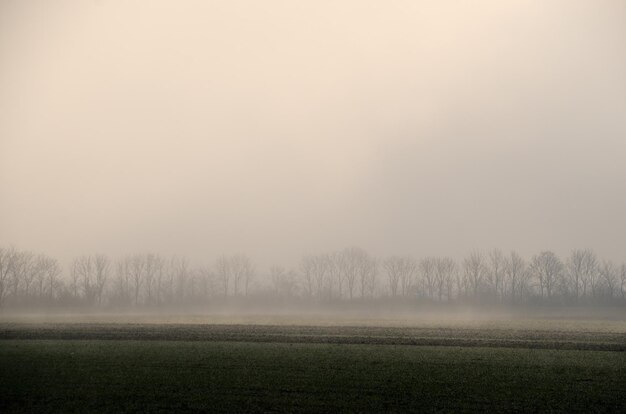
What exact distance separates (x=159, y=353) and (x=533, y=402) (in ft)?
81.1

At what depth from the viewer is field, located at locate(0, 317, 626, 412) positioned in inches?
957

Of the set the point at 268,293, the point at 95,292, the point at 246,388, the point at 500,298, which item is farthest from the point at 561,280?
the point at 246,388

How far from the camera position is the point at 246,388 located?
88.4 feet

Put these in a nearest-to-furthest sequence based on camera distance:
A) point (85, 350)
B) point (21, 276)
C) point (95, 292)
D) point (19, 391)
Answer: point (19, 391) < point (85, 350) < point (21, 276) < point (95, 292)

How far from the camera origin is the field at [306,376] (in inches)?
957

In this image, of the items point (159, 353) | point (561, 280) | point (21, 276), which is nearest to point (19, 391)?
point (159, 353)

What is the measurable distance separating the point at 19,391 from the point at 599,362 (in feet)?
113

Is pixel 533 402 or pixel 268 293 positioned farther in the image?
pixel 268 293

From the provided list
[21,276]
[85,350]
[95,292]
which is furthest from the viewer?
[95,292]

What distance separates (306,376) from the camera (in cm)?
2994

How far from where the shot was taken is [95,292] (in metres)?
184

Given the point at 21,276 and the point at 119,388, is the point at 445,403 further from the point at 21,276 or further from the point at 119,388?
the point at 21,276

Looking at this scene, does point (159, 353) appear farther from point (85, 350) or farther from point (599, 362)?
point (599, 362)

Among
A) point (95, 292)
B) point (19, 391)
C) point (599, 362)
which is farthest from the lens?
point (95, 292)
